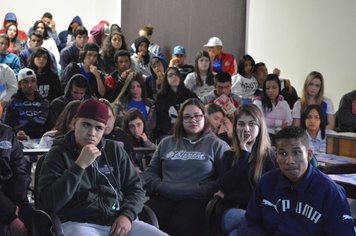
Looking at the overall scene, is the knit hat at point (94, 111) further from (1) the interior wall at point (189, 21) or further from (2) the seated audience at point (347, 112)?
(1) the interior wall at point (189, 21)

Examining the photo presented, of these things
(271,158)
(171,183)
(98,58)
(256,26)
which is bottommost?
(171,183)

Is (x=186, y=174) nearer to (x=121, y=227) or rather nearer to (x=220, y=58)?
(x=121, y=227)

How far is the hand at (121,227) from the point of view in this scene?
289 centimetres

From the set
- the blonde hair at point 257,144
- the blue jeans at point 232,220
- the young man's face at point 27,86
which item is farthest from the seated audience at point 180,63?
the blue jeans at point 232,220

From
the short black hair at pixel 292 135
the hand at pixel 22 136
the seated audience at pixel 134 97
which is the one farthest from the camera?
the seated audience at pixel 134 97

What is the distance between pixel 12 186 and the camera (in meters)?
3.17

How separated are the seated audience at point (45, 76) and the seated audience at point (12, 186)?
3458mm

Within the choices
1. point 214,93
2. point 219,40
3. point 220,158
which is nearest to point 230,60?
point 219,40

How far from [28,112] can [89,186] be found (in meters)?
2.91

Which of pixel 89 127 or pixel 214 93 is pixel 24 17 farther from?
pixel 89 127

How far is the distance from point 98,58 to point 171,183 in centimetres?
374

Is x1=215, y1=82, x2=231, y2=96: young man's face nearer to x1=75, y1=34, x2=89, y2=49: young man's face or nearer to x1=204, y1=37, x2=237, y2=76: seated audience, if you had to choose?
x1=204, y1=37, x2=237, y2=76: seated audience

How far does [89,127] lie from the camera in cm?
296

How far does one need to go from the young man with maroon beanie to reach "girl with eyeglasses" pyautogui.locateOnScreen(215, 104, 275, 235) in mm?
582
